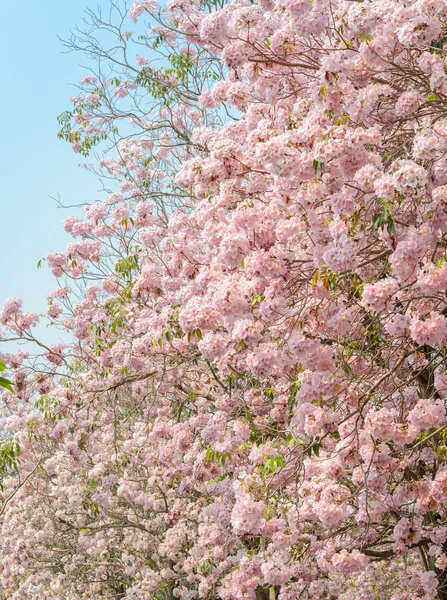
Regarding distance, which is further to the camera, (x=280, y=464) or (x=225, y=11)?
(x=225, y=11)

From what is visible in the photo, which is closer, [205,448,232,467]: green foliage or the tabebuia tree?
the tabebuia tree

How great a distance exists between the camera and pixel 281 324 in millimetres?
5871

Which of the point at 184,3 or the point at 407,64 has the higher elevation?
the point at 184,3

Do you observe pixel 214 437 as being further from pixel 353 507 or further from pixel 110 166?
pixel 110 166

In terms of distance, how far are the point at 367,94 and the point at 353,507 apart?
162 inches

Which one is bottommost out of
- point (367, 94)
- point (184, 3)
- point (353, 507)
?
point (353, 507)

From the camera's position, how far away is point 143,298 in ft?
30.2

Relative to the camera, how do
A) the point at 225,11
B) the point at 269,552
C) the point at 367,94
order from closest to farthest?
the point at 367,94, the point at 225,11, the point at 269,552

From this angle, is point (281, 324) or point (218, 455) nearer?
point (281, 324)

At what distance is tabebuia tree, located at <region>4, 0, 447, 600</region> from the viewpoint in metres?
5.01

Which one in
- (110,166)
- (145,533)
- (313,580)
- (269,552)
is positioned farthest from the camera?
(110,166)

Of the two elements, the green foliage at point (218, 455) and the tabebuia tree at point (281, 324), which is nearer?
the tabebuia tree at point (281, 324)

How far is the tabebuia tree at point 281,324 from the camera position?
5.01m

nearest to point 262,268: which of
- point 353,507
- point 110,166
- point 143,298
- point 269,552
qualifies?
point 269,552
